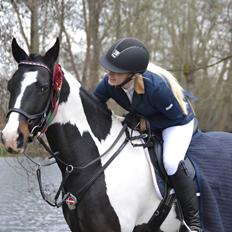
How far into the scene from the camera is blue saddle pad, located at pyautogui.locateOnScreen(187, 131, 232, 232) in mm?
4469

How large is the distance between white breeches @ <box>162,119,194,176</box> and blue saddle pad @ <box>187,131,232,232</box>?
224 millimetres

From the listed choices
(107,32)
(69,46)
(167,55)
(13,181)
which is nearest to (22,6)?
(13,181)

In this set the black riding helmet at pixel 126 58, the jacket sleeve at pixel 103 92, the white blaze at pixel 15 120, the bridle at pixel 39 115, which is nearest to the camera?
the white blaze at pixel 15 120

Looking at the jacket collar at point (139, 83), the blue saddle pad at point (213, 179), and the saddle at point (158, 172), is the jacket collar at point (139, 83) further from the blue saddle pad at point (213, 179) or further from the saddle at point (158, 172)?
the blue saddle pad at point (213, 179)

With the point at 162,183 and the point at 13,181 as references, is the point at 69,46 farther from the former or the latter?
the point at 162,183

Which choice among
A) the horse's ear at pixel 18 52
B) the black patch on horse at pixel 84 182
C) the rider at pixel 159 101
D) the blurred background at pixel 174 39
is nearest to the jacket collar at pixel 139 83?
the rider at pixel 159 101

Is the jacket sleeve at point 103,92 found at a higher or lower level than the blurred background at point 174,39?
higher

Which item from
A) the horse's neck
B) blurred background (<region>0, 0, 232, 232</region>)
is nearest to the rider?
the horse's neck

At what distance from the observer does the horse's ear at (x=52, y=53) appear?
400 centimetres

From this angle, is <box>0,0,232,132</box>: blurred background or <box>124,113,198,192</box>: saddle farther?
<box>0,0,232,132</box>: blurred background

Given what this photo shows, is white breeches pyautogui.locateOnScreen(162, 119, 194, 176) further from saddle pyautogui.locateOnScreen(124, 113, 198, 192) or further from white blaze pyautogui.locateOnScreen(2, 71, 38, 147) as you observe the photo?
white blaze pyautogui.locateOnScreen(2, 71, 38, 147)

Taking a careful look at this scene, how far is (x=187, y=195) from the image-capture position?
14.1ft

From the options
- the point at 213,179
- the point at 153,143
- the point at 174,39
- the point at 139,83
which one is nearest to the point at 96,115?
the point at 139,83

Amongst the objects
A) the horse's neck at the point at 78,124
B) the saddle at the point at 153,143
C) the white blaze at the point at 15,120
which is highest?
the white blaze at the point at 15,120
